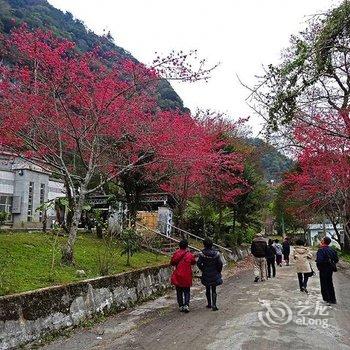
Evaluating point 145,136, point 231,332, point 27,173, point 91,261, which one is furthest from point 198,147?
point 27,173

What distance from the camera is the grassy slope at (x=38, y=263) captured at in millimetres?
8062

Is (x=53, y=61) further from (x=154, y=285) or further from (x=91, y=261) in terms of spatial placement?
(x=154, y=285)

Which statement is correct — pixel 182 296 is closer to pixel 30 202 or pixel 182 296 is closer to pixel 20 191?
pixel 20 191

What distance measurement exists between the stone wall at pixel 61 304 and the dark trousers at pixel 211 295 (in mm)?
1992

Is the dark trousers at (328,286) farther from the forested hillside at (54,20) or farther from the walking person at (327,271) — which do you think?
the forested hillside at (54,20)

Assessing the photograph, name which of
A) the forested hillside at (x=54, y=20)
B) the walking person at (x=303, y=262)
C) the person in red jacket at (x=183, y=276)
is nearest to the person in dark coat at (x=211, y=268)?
the person in red jacket at (x=183, y=276)

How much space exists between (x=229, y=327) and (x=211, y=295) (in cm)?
241

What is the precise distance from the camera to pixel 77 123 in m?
12.4

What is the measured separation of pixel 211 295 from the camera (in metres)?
10.2

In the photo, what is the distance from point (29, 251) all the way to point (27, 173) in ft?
56.6

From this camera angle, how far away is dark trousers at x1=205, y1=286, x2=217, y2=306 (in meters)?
9.83

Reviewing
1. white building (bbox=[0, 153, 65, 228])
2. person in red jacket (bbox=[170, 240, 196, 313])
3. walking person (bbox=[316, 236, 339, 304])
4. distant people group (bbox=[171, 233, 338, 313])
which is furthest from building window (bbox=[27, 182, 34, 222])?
walking person (bbox=[316, 236, 339, 304])

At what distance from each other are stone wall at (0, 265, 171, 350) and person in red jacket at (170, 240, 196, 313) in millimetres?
1387

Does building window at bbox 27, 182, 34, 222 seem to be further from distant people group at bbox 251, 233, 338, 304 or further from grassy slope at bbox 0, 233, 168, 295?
distant people group at bbox 251, 233, 338, 304
